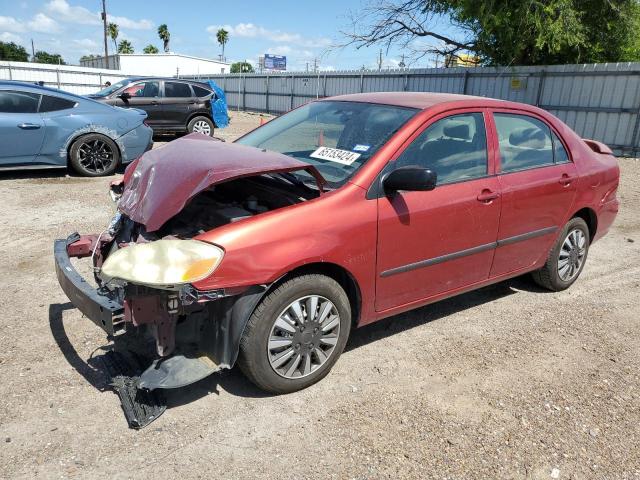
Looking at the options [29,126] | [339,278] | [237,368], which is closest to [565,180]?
[339,278]

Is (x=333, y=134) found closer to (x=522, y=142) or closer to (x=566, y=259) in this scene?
(x=522, y=142)

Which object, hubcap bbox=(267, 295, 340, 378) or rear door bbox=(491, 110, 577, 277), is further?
rear door bbox=(491, 110, 577, 277)

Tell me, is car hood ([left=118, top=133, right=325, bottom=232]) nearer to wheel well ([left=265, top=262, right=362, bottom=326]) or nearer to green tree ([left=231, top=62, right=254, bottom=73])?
wheel well ([left=265, top=262, right=362, bottom=326])

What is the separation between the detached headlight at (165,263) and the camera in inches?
102

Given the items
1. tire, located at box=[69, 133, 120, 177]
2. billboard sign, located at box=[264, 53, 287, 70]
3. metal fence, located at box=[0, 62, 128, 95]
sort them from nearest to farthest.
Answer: tire, located at box=[69, 133, 120, 177] → metal fence, located at box=[0, 62, 128, 95] → billboard sign, located at box=[264, 53, 287, 70]

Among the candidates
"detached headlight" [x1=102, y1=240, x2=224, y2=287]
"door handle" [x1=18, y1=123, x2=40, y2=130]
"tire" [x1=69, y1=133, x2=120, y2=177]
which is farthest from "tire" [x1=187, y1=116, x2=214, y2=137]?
"detached headlight" [x1=102, y1=240, x2=224, y2=287]

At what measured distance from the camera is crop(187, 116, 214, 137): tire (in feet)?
46.1

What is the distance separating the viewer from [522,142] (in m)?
4.21

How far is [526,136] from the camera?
4246 millimetres

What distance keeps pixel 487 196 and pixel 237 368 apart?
206 cm

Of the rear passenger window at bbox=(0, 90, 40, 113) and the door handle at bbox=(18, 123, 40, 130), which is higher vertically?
the rear passenger window at bbox=(0, 90, 40, 113)

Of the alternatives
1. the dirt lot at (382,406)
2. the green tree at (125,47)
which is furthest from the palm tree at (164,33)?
the dirt lot at (382,406)

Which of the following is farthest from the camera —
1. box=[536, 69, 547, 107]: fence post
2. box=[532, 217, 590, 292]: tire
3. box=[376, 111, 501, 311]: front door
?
box=[536, 69, 547, 107]: fence post

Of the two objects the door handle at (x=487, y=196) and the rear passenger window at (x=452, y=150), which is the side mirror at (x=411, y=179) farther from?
the door handle at (x=487, y=196)
